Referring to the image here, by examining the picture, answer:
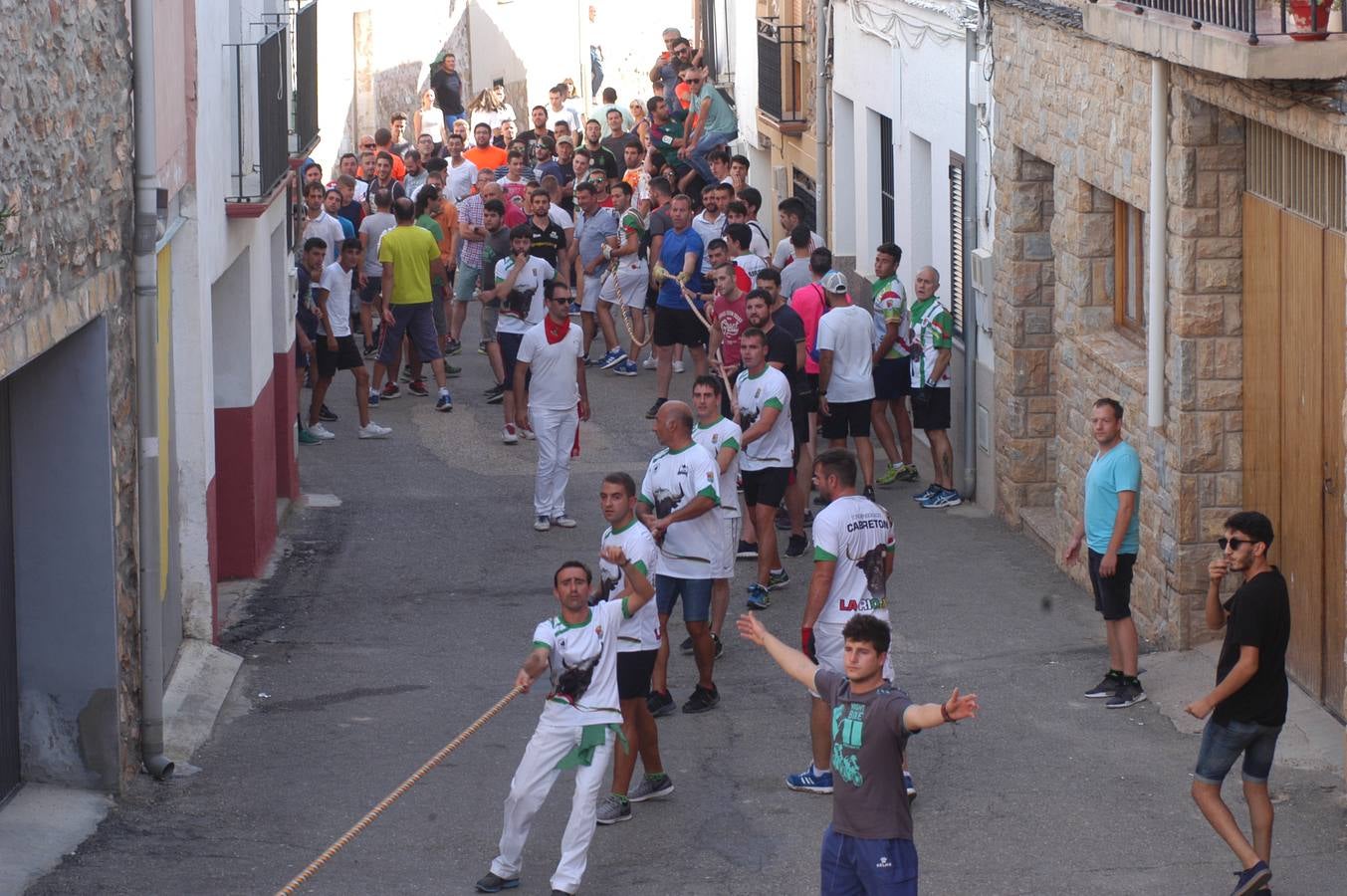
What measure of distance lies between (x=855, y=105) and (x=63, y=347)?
12.7m

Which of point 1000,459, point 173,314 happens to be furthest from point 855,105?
point 173,314

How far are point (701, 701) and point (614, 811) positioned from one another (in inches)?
67.9

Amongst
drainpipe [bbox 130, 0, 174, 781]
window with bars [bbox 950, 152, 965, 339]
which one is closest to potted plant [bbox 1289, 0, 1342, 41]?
drainpipe [bbox 130, 0, 174, 781]

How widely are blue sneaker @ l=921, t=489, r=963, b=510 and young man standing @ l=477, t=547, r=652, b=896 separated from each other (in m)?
7.54

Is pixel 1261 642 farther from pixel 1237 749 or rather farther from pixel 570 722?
pixel 570 722

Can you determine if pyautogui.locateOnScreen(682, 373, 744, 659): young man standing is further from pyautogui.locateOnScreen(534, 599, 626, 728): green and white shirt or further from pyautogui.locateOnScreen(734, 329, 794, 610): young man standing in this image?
pyautogui.locateOnScreen(534, 599, 626, 728): green and white shirt

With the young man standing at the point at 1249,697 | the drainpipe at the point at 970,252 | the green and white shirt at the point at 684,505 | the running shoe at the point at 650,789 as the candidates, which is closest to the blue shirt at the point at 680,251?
the drainpipe at the point at 970,252

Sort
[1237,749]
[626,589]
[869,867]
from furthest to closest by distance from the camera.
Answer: [626,589], [1237,749], [869,867]

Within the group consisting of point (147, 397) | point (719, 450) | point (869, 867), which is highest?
point (147, 397)

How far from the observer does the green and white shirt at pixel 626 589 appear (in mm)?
9602

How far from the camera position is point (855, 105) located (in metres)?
21.0

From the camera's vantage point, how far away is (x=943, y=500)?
16094mm

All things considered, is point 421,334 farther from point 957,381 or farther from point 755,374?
point 755,374

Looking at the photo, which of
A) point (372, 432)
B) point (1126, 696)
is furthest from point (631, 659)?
point (372, 432)
